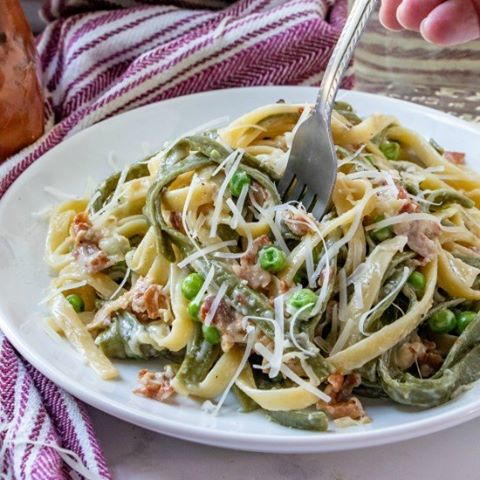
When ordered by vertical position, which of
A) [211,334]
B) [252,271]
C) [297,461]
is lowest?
[297,461]

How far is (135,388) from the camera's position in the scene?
2344 millimetres

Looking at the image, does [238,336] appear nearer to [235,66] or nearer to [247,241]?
[247,241]

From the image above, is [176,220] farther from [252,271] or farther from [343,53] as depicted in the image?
[343,53]

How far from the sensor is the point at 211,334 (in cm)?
243

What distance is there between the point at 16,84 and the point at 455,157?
1.88 metres

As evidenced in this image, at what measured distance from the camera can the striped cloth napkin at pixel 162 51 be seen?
375cm

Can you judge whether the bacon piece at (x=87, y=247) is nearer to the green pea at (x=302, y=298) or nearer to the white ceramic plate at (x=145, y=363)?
the white ceramic plate at (x=145, y=363)

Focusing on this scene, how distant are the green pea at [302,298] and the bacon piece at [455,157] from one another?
4.11 feet

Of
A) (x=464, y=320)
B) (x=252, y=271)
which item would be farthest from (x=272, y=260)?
(x=464, y=320)

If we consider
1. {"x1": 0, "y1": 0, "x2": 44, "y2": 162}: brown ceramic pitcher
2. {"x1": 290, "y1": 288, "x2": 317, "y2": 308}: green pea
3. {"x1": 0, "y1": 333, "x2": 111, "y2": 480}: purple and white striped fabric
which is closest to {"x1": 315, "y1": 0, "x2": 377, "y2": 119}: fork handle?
{"x1": 290, "y1": 288, "x2": 317, "y2": 308}: green pea

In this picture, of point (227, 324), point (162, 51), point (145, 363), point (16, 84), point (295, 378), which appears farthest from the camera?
point (162, 51)

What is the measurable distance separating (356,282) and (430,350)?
1.01 feet

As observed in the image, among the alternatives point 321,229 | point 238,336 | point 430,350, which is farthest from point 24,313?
point 430,350

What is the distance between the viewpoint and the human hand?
303cm
